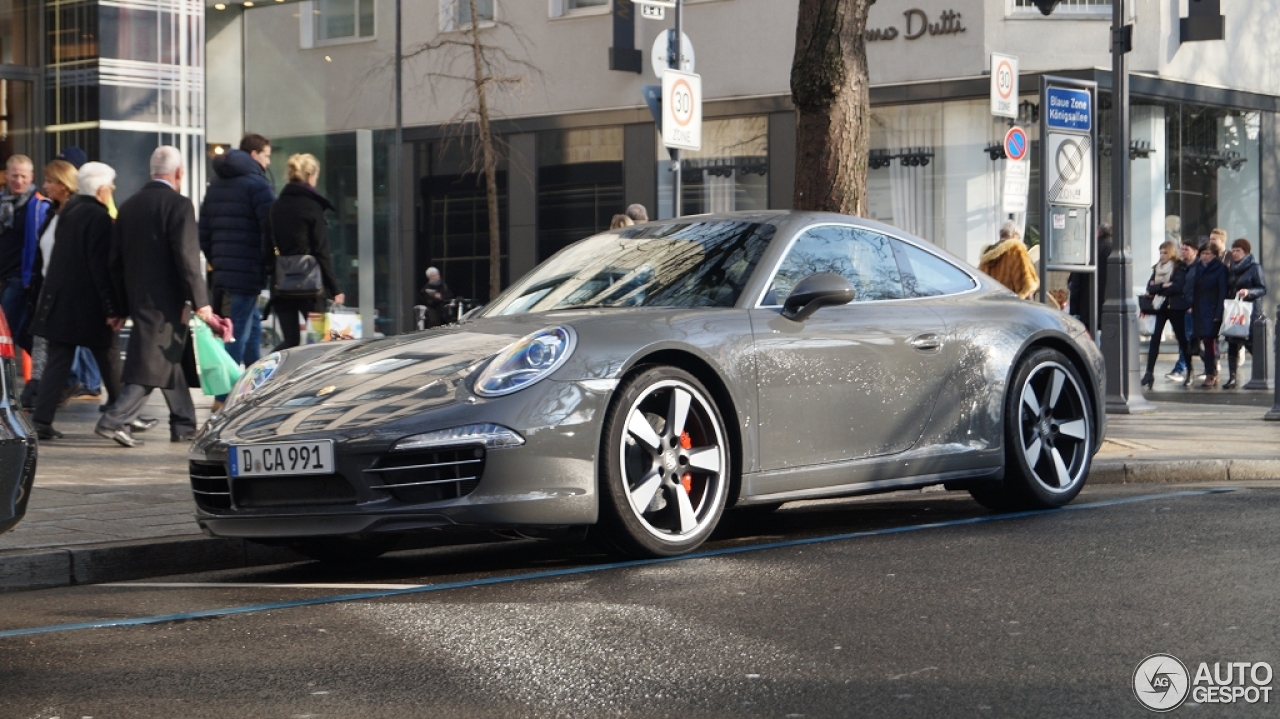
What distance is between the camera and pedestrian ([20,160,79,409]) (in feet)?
40.9

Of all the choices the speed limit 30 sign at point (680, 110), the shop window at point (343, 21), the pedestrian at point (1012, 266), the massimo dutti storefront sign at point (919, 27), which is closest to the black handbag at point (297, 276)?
the speed limit 30 sign at point (680, 110)

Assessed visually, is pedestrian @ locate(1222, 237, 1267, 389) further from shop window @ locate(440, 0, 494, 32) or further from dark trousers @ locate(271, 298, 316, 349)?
shop window @ locate(440, 0, 494, 32)

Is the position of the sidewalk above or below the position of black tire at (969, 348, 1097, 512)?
Answer: below

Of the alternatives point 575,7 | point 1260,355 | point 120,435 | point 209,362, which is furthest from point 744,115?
point 120,435

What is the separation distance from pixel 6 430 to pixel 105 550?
1.42 metres

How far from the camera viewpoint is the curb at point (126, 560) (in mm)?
6469

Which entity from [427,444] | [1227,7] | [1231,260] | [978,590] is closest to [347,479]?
[427,444]

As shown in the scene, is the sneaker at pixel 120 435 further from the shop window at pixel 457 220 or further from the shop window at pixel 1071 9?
the shop window at pixel 457 220

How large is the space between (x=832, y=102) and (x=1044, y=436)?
386 centimetres

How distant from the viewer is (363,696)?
4273 millimetres

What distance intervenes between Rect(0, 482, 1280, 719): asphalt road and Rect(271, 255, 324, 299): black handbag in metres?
5.61

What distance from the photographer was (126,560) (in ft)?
22.1

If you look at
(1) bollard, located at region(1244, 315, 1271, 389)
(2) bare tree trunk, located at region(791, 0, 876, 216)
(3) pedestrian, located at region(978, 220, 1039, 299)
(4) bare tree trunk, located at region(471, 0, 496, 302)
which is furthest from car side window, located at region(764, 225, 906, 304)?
(4) bare tree trunk, located at region(471, 0, 496, 302)

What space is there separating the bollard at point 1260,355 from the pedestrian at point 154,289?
41.1 ft
